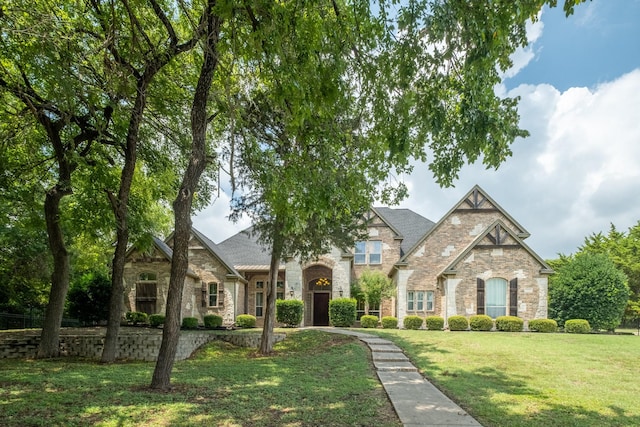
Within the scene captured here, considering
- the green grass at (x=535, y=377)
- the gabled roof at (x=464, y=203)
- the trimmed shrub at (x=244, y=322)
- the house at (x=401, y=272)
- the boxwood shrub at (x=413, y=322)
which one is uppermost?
the gabled roof at (x=464, y=203)

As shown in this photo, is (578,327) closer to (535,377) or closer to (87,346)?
(535,377)

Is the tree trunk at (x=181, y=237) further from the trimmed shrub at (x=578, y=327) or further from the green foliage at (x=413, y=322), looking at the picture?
the trimmed shrub at (x=578, y=327)

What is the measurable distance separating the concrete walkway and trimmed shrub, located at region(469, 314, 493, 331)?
11478 millimetres

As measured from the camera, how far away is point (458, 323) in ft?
72.3

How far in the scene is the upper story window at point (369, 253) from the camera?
27.8 m

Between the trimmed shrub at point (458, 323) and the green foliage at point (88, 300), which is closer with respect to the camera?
the green foliage at point (88, 300)

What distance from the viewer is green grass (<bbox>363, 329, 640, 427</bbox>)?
6371 millimetres

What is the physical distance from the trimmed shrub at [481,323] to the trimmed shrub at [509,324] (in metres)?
0.44

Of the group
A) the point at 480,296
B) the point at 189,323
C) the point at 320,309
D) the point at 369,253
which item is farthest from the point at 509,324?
the point at 189,323

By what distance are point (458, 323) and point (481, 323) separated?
1.12 meters

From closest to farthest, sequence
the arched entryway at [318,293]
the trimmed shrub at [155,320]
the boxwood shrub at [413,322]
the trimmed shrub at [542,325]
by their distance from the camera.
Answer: the trimmed shrub at [542,325] → the trimmed shrub at [155,320] → the boxwood shrub at [413,322] → the arched entryway at [318,293]

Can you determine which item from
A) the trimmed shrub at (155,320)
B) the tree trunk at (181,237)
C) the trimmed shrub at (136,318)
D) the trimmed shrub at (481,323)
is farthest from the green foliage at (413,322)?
the tree trunk at (181,237)

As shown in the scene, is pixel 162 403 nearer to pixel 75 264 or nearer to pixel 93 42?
pixel 93 42

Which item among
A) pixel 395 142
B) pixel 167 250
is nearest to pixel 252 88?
pixel 395 142
